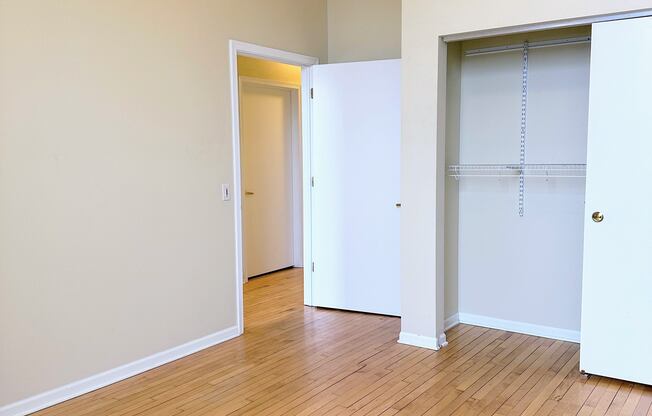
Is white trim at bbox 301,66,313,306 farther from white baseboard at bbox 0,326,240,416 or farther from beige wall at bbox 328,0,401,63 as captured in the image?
white baseboard at bbox 0,326,240,416

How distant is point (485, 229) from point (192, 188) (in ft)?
7.04

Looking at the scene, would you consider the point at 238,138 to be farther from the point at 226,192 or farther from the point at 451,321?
the point at 451,321

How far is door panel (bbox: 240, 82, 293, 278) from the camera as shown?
5941mm

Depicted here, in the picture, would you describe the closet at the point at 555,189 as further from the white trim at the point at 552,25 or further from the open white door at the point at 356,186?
the open white door at the point at 356,186

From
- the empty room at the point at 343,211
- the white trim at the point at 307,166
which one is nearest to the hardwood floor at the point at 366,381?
the empty room at the point at 343,211

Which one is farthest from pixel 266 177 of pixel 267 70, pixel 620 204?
pixel 620 204

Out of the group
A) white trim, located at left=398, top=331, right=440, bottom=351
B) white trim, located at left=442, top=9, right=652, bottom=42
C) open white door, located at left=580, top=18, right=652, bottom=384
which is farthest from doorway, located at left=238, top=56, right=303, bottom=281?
open white door, located at left=580, top=18, right=652, bottom=384

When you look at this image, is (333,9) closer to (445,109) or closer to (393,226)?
(445,109)

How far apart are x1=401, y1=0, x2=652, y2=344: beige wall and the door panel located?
8.00 feet

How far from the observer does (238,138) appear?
4031 millimetres

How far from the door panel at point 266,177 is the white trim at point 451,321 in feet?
7.85

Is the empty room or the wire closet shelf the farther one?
the wire closet shelf

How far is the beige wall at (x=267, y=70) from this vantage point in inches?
226

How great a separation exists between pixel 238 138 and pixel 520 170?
79.8 inches
